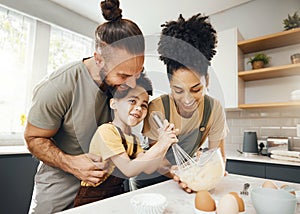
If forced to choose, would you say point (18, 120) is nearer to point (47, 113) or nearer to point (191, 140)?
point (47, 113)

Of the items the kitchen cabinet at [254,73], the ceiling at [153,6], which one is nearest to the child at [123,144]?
the kitchen cabinet at [254,73]

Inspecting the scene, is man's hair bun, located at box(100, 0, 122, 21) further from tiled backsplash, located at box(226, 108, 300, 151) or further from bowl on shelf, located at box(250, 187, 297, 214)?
tiled backsplash, located at box(226, 108, 300, 151)

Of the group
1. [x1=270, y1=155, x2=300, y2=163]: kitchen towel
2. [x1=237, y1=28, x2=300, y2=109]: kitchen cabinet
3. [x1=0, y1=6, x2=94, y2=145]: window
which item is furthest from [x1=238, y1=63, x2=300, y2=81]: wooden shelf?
[x1=0, y1=6, x2=94, y2=145]: window

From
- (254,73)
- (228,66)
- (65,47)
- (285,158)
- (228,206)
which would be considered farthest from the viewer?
(65,47)

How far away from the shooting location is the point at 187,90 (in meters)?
0.78

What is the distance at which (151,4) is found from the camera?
197cm

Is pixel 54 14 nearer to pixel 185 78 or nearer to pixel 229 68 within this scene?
pixel 229 68

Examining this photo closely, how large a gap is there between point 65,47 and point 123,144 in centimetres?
186

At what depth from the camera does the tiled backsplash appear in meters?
1.84

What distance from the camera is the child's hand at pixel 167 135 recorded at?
2.33ft

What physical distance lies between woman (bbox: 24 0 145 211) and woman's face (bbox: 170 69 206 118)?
140 mm

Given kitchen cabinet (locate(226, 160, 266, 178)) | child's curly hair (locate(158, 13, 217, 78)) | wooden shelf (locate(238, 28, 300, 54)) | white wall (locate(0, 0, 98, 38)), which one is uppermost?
white wall (locate(0, 0, 98, 38))

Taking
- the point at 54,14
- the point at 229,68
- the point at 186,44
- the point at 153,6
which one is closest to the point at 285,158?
the point at 229,68

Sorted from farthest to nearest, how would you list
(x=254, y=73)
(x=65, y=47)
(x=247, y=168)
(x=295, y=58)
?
(x=65, y=47) → (x=254, y=73) → (x=295, y=58) → (x=247, y=168)
